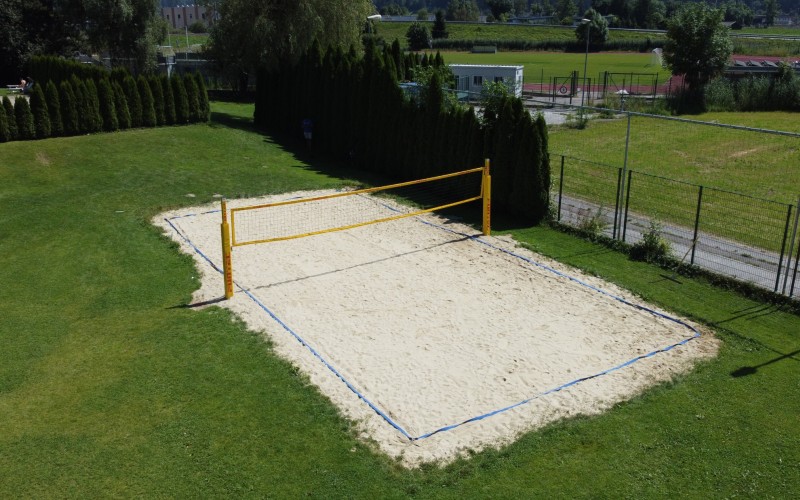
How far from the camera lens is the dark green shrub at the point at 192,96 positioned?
2844 cm

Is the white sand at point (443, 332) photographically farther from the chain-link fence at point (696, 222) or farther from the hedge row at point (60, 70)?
the hedge row at point (60, 70)

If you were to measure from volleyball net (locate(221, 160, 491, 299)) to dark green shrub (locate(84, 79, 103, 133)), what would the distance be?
999 cm

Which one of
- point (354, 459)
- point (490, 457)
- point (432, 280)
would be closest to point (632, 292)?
point (432, 280)

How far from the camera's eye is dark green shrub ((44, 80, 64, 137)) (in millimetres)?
24703

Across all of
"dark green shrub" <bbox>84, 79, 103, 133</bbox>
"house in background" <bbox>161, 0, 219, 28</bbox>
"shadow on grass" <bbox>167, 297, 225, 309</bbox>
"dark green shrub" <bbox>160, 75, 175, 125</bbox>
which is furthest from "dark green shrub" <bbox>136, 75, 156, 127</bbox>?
"house in background" <bbox>161, 0, 219, 28</bbox>

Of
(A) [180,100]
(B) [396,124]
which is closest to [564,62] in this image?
(A) [180,100]

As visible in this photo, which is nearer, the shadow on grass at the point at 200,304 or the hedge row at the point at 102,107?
the shadow on grass at the point at 200,304

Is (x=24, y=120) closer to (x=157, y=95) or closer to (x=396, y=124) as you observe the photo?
(x=157, y=95)

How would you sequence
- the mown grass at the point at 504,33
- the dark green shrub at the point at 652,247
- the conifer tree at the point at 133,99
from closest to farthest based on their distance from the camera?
1. the dark green shrub at the point at 652,247
2. the conifer tree at the point at 133,99
3. the mown grass at the point at 504,33

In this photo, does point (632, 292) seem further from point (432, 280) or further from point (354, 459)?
point (354, 459)

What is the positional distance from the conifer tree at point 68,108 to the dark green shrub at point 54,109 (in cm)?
19

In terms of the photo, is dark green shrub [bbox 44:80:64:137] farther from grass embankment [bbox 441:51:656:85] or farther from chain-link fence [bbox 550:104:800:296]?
grass embankment [bbox 441:51:656:85]

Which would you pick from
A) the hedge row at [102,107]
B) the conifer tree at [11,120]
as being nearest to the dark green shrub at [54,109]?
the hedge row at [102,107]

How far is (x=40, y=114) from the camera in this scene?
24.4 meters
